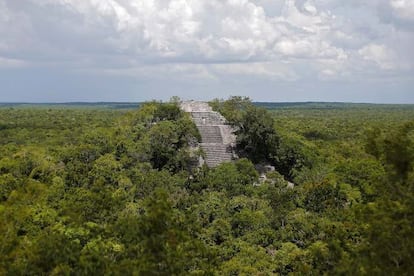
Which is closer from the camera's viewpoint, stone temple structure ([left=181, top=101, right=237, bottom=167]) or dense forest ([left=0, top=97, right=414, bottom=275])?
dense forest ([left=0, top=97, right=414, bottom=275])

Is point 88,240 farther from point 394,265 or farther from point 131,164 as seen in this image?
point 131,164

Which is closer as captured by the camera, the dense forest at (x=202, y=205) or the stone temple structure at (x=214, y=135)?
the dense forest at (x=202, y=205)

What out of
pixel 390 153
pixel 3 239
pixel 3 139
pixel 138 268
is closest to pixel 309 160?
pixel 390 153

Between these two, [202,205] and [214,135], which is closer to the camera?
[202,205]

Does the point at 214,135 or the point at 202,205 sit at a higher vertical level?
the point at 214,135
